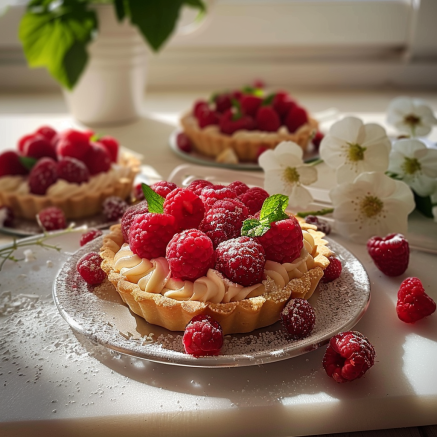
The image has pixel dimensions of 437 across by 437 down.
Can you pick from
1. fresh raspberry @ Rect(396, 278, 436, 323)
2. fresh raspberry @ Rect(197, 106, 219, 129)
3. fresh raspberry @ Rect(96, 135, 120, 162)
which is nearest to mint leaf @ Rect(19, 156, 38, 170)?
fresh raspberry @ Rect(96, 135, 120, 162)

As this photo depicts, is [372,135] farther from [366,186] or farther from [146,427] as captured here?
[146,427]

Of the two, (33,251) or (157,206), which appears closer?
(157,206)

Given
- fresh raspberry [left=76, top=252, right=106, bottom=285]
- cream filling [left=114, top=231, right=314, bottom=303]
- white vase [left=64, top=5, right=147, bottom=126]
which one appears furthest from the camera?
white vase [left=64, top=5, right=147, bottom=126]

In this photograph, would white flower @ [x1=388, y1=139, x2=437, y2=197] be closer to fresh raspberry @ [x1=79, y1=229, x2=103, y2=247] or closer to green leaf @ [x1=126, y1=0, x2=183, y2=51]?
fresh raspberry @ [x1=79, y1=229, x2=103, y2=247]

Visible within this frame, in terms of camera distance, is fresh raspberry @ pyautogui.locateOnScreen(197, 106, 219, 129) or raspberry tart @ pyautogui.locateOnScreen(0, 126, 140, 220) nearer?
raspberry tart @ pyautogui.locateOnScreen(0, 126, 140, 220)

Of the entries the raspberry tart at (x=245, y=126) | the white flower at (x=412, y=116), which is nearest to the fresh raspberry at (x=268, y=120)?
the raspberry tart at (x=245, y=126)

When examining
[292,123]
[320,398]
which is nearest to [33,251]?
[320,398]

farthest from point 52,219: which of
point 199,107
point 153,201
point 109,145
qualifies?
point 199,107
